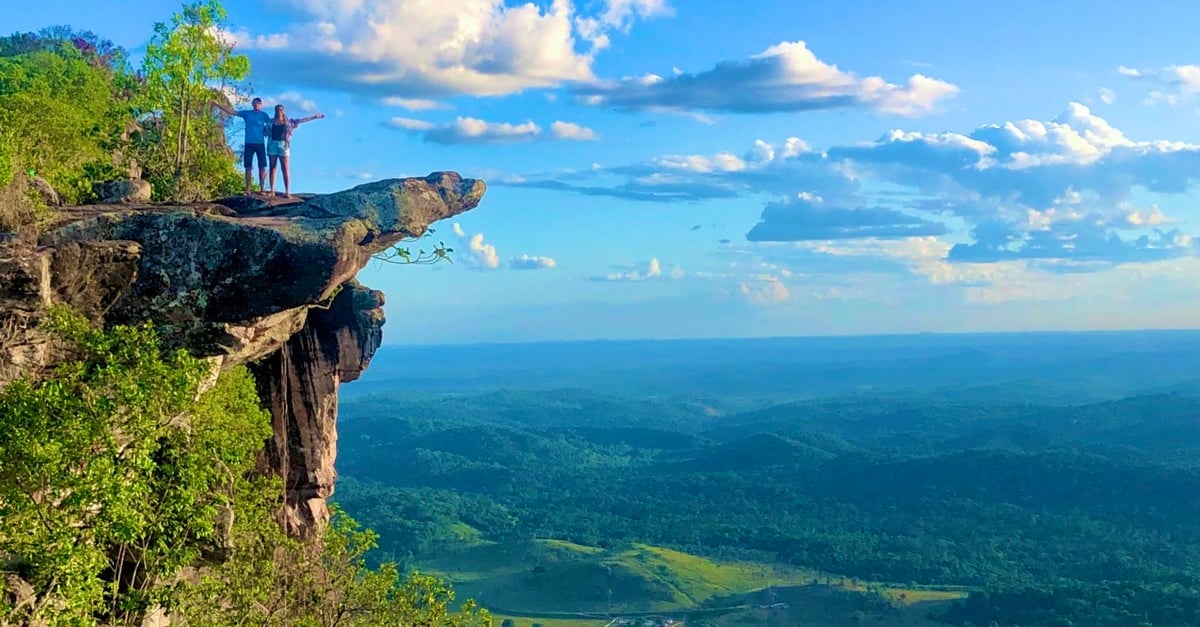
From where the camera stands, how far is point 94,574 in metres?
15.6

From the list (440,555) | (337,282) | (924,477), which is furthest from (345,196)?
(924,477)

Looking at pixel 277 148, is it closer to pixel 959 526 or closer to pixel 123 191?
pixel 123 191

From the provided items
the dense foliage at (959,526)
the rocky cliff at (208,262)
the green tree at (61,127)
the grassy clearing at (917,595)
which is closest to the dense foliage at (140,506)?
the rocky cliff at (208,262)

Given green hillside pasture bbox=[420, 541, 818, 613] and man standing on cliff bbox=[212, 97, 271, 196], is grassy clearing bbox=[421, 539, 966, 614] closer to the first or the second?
green hillside pasture bbox=[420, 541, 818, 613]

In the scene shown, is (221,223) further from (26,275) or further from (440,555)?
(440,555)

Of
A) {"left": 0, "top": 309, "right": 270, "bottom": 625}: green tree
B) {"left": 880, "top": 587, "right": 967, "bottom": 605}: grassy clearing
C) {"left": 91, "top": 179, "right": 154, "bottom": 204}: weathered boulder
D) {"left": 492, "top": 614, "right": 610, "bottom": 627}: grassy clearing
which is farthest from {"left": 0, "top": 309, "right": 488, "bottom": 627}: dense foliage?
{"left": 880, "top": 587, "right": 967, "bottom": 605}: grassy clearing

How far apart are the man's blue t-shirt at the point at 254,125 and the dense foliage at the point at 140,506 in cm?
675

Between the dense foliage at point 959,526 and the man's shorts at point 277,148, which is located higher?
the man's shorts at point 277,148

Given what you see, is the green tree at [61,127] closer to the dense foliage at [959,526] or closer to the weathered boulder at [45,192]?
the weathered boulder at [45,192]

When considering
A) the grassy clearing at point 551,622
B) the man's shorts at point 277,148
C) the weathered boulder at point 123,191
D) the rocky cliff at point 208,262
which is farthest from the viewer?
the grassy clearing at point 551,622

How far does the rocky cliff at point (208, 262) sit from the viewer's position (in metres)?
16.9

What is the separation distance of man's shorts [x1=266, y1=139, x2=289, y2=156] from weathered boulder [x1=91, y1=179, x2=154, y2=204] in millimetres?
3230

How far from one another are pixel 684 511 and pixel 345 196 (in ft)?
555

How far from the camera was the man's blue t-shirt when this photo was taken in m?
25.1
